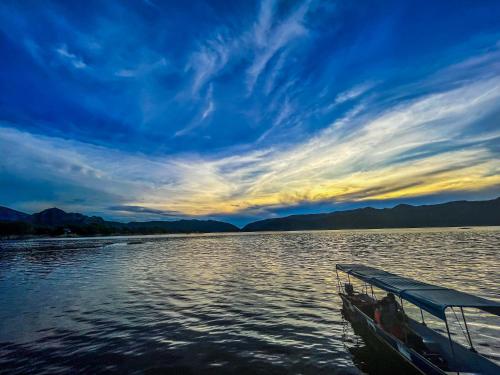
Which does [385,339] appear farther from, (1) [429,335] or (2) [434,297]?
(2) [434,297]

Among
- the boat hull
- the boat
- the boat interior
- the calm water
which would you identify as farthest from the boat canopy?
the calm water

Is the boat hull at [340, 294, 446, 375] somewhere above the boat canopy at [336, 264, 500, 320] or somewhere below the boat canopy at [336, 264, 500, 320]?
below

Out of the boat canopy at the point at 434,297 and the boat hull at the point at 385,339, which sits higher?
the boat canopy at the point at 434,297

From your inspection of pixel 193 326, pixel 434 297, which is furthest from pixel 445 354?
pixel 193 326

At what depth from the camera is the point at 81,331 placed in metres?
20.7

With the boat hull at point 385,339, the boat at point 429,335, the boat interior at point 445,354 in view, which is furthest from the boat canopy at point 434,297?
the boat hull at point 385,339

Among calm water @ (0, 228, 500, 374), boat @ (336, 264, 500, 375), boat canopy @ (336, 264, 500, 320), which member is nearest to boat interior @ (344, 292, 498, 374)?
boat @ (336, 264, 500, 375)

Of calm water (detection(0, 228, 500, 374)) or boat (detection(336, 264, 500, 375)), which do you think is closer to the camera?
boat (detection(336, 264, 500, 375))

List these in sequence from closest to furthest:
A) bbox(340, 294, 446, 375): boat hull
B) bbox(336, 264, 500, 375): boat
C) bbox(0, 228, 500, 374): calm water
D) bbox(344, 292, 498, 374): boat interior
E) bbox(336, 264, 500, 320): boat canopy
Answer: bbox(336, 264, 500, 320): boat canopy
bbox(336, 264, 500, 375): boat
bbox(340, 294, 446, 375): boat hull
bbox(344, 292, 498, 374): boat interior
bbox(0, 228, 500, 374): calm water

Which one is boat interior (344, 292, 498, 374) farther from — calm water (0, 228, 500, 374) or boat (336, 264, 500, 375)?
calm water (0, 228, 500, 374)

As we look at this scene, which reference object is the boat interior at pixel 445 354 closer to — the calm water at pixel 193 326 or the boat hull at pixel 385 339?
the boat hull at pixel 385 339

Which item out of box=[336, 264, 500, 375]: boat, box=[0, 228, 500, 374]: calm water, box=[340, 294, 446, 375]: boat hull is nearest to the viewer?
box=[336, 264, 500, 375]: boat

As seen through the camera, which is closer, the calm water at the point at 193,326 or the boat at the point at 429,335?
the boat at the point at 429,335

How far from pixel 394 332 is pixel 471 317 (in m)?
10.1
